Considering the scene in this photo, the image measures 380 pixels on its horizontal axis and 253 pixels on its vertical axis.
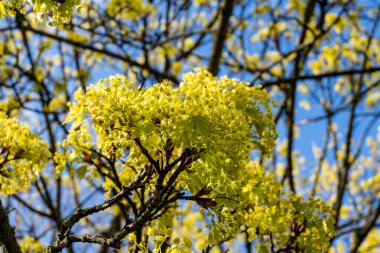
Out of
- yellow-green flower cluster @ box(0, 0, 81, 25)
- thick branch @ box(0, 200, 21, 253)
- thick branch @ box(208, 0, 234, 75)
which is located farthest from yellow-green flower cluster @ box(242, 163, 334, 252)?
thick branch @ box(208, 0, 234, 75)

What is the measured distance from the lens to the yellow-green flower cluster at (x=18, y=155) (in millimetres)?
3957

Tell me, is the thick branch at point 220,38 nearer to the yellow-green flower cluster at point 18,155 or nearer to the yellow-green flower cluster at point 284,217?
the yellow-green flower cluster at point 284,217

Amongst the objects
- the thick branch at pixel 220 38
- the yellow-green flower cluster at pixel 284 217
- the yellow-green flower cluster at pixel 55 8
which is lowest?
the yellow-green flower cluster at pixel 284 217

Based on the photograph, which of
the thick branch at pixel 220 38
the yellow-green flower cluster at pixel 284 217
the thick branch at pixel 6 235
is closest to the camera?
the thick branch at pixel 6 235

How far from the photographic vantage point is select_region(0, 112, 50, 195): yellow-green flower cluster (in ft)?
13.0

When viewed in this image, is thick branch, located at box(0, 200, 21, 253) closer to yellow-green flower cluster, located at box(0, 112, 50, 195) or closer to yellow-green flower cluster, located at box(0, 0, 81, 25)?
yellow-green flower cluster, located at box(0, 112, 50, 195)

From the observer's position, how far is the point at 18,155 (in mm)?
4043

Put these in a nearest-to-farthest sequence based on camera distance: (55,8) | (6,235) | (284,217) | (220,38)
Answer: (55,8)
(6,235)
(284,217)
(220,38)

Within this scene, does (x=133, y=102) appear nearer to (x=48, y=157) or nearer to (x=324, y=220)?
(x=48, y=157)

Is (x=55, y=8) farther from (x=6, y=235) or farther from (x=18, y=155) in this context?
(x=18, y=155)

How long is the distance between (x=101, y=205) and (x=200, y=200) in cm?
64

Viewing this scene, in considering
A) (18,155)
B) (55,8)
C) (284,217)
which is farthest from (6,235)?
(284,217)

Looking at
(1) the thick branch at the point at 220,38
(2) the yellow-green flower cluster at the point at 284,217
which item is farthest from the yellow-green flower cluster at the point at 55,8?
(1) the thick branch at the point at 220,38

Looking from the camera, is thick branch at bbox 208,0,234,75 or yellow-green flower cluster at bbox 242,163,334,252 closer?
yellow-green flower cluster at bbox 242,163,334,252
